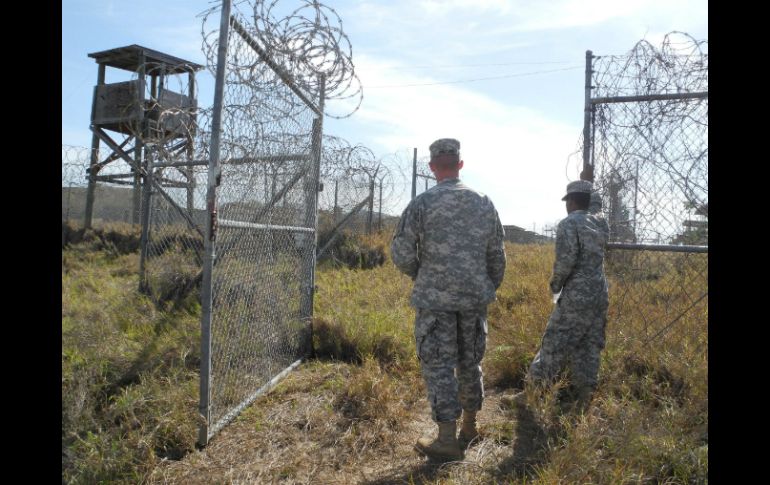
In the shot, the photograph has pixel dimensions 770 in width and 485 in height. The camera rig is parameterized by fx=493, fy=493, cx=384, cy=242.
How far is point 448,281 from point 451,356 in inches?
16.9

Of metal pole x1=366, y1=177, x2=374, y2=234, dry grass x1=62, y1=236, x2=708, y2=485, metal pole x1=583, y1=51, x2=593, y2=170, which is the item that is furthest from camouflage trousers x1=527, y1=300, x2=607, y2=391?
metal pole x1=366, y1=177, x2=374, y2=234

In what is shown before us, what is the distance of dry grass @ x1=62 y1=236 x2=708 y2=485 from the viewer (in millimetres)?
2496

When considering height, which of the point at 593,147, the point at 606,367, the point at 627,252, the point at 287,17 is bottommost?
the point at 606,367

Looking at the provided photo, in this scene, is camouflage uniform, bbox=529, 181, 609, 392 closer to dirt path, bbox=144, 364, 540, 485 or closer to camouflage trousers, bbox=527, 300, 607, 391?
camouflage trousers, bbox=527, 300, 607, 391

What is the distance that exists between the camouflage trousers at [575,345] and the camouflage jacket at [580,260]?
8cm

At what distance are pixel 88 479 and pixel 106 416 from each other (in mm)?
609

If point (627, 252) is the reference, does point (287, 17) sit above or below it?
above

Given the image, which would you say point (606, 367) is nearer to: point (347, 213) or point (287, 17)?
point (287, 17)

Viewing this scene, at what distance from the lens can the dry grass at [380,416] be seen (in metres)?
2.50

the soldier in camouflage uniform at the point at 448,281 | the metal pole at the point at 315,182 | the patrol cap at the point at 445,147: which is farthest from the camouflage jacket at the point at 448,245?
the metal pole at the point at 315,182

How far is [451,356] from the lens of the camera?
2803 millimetres

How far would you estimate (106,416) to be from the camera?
291 centimetres
